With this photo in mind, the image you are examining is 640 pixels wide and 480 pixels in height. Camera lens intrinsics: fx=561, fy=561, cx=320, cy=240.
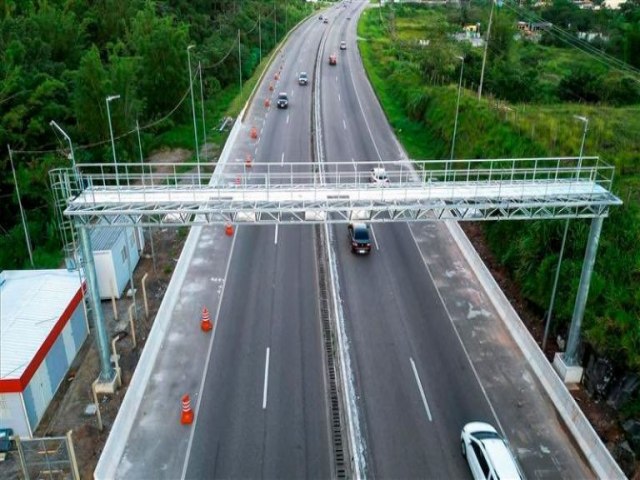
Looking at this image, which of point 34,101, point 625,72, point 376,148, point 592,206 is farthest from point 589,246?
point 625,72

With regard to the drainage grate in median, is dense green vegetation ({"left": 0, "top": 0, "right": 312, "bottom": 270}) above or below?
above

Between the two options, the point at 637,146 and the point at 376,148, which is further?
the point at 376,148

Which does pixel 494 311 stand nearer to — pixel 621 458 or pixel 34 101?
pixel 621 458

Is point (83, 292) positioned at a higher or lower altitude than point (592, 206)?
lower

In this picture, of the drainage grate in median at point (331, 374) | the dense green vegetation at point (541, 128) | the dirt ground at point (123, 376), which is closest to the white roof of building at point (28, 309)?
the dirt ground at point (123, 376)

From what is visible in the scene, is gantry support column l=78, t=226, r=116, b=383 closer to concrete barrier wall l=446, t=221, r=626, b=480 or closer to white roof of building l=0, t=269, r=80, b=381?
white roof of building l=0, t=269, r=80, b=381

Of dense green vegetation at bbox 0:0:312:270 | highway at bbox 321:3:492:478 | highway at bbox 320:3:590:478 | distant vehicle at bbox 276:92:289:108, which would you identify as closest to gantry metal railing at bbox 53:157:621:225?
highway at bbox 320:3:590:478
